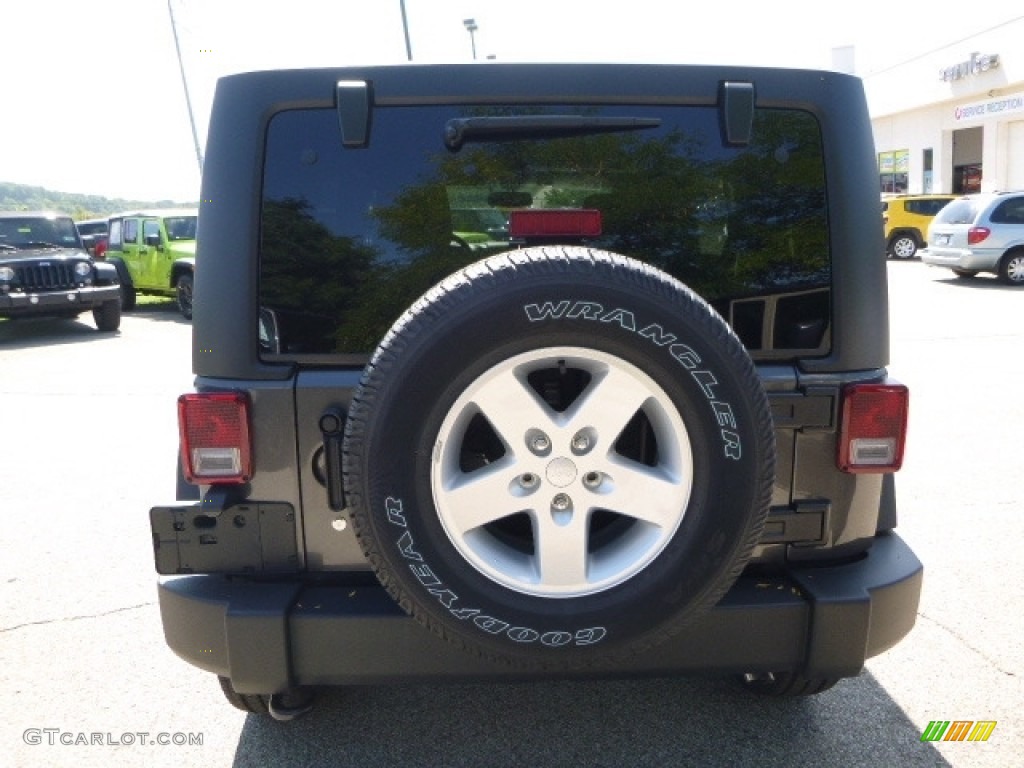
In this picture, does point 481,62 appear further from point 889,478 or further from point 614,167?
point 889,478

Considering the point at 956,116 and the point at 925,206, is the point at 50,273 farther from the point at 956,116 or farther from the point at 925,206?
the point at 956,116

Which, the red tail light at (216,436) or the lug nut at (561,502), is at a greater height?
the red tail light at (216,436)

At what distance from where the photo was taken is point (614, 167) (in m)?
2.25

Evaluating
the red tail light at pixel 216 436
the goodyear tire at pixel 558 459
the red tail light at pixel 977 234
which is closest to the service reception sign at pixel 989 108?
the red tail light at pixel 977 234

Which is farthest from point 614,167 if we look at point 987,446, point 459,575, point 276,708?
point 987,446

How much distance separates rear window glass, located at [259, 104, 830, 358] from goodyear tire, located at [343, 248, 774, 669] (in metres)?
0.36

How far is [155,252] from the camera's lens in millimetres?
15805

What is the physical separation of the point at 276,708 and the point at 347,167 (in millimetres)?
1768

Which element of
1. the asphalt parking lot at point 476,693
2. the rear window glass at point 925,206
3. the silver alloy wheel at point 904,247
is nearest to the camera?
the asphalt parking lot at point 476,693

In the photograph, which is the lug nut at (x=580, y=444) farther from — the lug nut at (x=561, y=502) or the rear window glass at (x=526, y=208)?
the rear window glass at (x=526, y=208)

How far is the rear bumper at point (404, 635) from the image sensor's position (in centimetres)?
220

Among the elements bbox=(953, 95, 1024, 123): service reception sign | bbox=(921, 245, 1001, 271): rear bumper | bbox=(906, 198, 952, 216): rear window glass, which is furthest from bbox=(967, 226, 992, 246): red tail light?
bbox=(953, 95, 1024, 123): service reception sign

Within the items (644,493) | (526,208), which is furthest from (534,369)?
(526,208)

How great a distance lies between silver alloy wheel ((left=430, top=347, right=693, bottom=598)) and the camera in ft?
6.30
